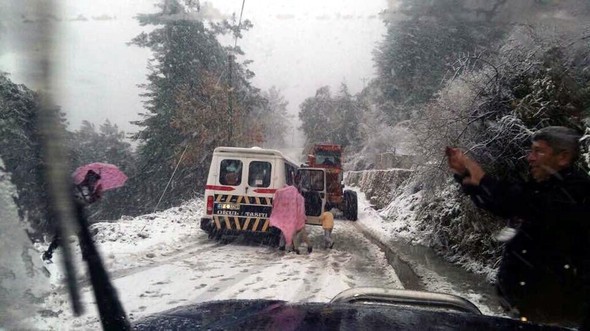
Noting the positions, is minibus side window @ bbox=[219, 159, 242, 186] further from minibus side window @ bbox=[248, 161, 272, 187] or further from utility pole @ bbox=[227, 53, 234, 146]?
utility pole @ bbox=[227, 53, 234, 146]

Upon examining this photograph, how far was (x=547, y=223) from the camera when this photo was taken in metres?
1.66

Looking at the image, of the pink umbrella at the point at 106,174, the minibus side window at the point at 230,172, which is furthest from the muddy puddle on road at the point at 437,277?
the pink umbrella at the point at 106,174

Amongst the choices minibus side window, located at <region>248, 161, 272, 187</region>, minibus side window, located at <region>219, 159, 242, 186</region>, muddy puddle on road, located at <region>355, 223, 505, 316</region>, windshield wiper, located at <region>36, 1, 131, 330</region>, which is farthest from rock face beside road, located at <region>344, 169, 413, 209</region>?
windshield wiper, located at <region>36, 1, 131, 330</region>

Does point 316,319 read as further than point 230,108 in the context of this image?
No

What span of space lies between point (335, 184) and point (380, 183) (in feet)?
13.1

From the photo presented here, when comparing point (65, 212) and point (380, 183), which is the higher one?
point (65, 212)

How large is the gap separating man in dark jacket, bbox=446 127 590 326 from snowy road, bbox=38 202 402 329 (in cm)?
258

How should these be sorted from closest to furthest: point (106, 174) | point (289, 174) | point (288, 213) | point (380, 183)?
1. point (106, 174)
2. point (288, 213)
3. point (289, 174)
4. point (380, 183)

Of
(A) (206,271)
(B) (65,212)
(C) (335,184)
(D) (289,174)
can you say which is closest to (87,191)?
(B) (65,212)

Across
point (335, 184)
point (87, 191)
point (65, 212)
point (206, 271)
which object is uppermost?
point (87, 191)

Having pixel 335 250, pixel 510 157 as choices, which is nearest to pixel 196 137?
pixel 335 250

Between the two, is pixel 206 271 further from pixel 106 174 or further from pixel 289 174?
pixel 289 174

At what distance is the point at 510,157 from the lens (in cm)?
555

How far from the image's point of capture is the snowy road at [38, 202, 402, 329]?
14.2 ft
